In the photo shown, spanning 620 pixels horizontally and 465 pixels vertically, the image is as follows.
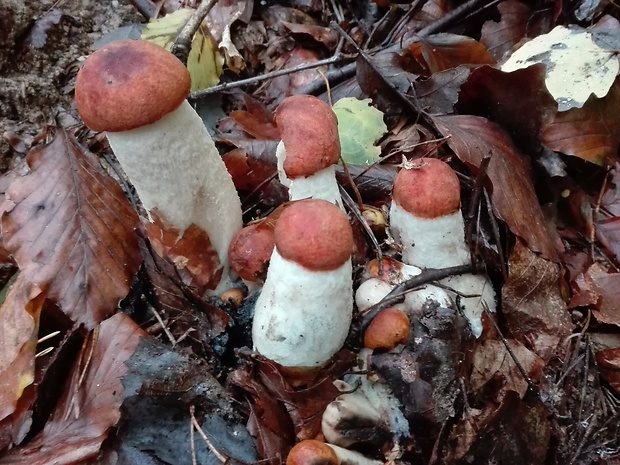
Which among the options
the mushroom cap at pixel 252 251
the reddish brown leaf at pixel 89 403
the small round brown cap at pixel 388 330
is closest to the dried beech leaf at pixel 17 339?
the reddish brown leaf at pixel 89 403

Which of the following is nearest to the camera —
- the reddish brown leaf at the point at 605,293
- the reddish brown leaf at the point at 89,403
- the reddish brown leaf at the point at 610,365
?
the reddish brown leaf at the point at 89,403

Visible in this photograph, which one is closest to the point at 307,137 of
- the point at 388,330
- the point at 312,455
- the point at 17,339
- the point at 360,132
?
the point at 388,330

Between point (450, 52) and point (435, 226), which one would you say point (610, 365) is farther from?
point (450, 52)

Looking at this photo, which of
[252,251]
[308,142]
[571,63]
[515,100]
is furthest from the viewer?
[571,63]

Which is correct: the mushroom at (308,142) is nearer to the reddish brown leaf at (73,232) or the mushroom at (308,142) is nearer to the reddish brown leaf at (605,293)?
the reddish brown leaf at (73,232)

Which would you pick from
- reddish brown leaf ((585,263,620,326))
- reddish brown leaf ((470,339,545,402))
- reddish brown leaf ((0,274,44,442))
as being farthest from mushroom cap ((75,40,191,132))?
reddish brown leaf ((585,263,620,326))

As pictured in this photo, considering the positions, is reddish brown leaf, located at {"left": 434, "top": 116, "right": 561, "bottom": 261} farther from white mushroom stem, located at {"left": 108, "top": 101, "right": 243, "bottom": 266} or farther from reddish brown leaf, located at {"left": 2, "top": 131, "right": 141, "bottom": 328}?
reddish brown leaf, located at {"left": 2, "top": 131, "right": 141, "bottom": 328}

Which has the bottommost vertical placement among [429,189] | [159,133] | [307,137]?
[429,189]

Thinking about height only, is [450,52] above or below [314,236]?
below
